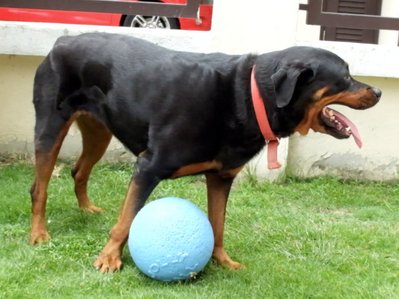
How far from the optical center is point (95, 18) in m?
8.42

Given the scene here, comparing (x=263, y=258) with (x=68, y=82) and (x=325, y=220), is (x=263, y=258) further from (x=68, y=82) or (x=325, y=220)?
(x=68, y=82)


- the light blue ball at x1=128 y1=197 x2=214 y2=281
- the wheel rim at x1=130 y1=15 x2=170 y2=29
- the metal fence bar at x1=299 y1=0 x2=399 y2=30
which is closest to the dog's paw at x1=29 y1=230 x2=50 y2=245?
the light blue ball at x1=128 y1=197 x2=214 y2=281

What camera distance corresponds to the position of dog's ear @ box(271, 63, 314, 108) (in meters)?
4.05

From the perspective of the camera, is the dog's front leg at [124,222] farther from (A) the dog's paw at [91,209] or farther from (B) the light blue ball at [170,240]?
(A) the dog's paw at [91,209]

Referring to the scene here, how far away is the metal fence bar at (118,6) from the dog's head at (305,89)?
2.92m

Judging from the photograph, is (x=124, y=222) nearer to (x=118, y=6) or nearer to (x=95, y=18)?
(x=118, y=6)

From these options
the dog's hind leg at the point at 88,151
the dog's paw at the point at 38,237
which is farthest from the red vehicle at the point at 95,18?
the dog's paw at the point at 38,237

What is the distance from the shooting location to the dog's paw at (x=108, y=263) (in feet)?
14.7

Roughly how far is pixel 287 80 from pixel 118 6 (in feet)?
11.3

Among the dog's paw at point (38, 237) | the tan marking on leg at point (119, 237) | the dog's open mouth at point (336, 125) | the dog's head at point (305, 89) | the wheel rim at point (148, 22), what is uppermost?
the dog's head at point (305, 89)

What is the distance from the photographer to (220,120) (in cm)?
430

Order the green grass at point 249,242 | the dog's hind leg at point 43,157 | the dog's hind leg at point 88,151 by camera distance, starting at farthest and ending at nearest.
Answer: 1. the dog's hind leg at point 88,151
2. the dog's hind leg at point 43,157
3. the green grass at point 249,242

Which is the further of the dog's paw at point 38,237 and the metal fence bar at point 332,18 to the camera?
the metal fence bar at point 332,18

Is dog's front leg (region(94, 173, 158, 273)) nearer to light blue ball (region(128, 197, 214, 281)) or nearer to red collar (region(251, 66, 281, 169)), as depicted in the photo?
light blue ball (region(128, 197, 214, 281))
